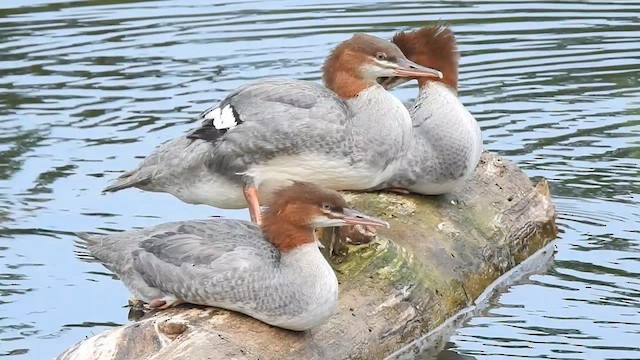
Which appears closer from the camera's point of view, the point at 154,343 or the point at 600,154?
the point at 154,343

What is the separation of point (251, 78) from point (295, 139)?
4.80 m

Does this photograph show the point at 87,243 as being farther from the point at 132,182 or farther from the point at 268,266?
the point at 268,266

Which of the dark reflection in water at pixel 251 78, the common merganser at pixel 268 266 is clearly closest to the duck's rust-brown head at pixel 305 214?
the common merganser at pixel 268 266

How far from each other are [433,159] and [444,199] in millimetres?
292

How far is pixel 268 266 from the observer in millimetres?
6750

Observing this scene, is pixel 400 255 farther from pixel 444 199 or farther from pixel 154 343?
pixel 154 343

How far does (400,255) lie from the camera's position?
25.5ft

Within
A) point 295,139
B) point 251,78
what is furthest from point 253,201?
point 251,78

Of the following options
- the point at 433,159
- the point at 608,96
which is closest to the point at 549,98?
the point at 608,96

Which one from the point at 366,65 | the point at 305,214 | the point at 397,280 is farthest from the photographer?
the point at 366,65

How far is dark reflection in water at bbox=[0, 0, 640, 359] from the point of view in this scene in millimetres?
8234

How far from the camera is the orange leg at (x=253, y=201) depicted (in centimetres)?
792

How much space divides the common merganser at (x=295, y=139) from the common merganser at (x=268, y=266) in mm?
999

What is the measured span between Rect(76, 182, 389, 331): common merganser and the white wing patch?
1.14 m
